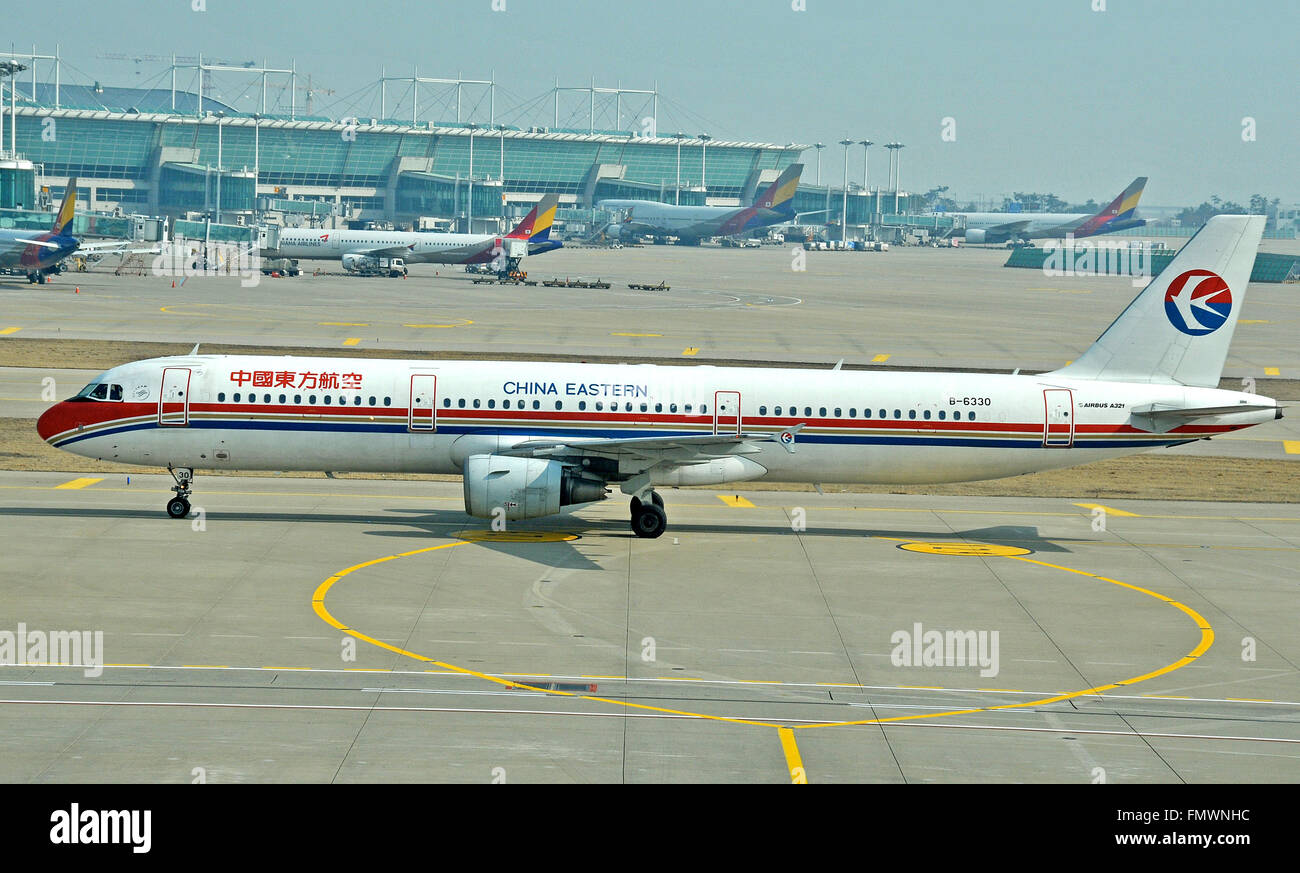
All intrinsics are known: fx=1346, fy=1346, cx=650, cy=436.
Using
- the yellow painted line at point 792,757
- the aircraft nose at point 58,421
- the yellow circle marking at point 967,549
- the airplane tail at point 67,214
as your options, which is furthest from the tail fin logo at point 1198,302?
the airplane tail at point 67,214

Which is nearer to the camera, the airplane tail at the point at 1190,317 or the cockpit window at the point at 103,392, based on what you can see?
the cockpit window at the point at 103,392

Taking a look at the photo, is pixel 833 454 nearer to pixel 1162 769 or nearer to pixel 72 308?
pixel 1162 769

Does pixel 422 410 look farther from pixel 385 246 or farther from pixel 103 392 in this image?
pixel 385 246

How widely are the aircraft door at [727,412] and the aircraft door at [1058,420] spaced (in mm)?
8893

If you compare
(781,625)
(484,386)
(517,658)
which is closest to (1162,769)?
(781,625)

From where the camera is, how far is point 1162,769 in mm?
20812

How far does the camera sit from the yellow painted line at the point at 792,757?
20.0 m

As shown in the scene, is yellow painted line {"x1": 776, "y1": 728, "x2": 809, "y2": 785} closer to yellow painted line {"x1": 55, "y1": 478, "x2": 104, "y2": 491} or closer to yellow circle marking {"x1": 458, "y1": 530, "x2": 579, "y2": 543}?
yellow circle marking {"x1": 458, "y1": 530, "x2": 579, "y2": 543}

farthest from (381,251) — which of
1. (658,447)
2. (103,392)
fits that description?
(658,447)

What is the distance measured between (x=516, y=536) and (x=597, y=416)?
4.07m

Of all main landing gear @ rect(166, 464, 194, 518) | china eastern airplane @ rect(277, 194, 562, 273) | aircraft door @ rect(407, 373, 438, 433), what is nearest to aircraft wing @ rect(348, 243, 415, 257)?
china eastern airplane @ rect(277, 194, 562, 273)

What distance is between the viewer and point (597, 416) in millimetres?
38062

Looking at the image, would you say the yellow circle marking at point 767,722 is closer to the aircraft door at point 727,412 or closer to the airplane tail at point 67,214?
the aircraft door at point 727,412
